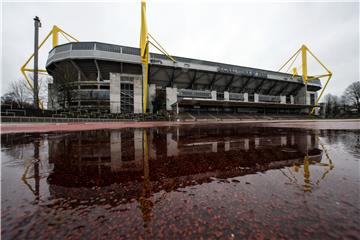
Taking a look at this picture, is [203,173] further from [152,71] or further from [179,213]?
[152,71]

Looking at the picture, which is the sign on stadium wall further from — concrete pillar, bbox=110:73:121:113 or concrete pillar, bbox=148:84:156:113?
concrete pillar, bbox=110:73:121:113

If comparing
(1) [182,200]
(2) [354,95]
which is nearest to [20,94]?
(1) [182,200]

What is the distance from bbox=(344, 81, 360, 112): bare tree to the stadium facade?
3599 centimetres

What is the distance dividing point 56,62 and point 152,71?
82.1 ft

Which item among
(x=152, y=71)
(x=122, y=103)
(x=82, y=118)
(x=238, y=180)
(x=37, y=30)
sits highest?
(x=37, y=30)

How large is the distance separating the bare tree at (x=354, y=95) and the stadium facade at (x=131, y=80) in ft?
118

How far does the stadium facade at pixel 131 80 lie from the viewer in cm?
3503

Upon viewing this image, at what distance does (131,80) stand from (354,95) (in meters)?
86.4

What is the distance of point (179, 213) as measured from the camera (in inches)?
60.8

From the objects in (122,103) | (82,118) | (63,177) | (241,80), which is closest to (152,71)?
(122,103)

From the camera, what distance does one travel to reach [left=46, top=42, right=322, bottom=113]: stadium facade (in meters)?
35.0

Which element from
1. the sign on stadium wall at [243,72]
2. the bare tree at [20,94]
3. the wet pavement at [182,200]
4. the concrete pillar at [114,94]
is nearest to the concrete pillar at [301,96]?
the sign on stadium wall at [243,72]

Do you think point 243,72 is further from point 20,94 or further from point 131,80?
point 20,94

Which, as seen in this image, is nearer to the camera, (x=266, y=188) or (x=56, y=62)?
(x=266, y=188)
